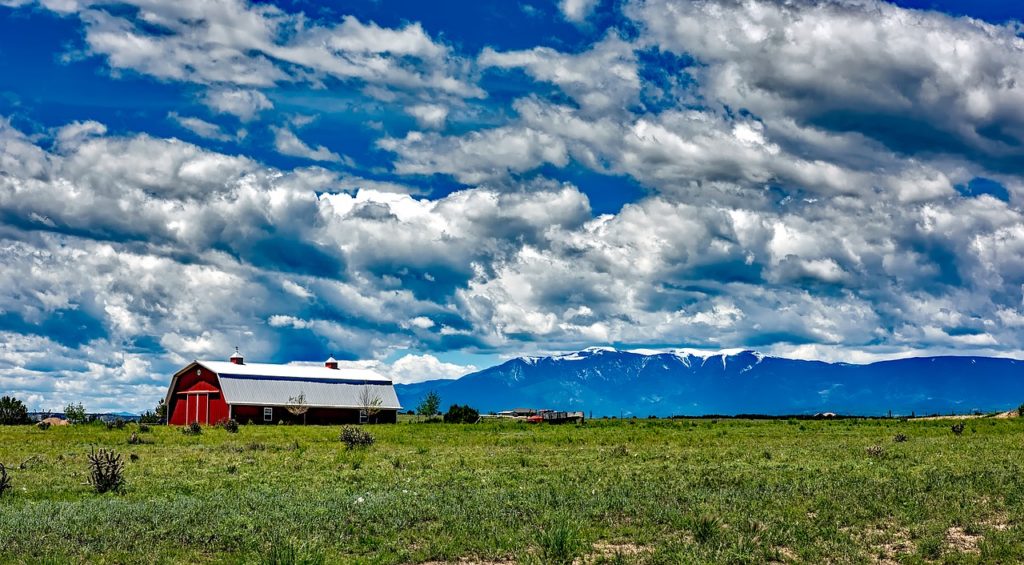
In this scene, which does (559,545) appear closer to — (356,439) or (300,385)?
(356,439)

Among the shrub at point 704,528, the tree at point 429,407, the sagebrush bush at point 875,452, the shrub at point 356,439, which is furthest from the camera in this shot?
the tree at point 429,407

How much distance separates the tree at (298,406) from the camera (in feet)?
328

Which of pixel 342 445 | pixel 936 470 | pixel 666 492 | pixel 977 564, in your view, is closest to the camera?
pixel 977 564

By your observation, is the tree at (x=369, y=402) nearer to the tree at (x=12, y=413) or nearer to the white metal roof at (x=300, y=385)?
the white metal roof at (x=300, y=385)

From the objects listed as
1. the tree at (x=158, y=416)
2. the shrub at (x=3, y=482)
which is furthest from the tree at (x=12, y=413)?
the shrub at (x=3, y=482)

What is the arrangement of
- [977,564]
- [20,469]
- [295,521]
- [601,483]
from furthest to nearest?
[20,469] → [601,483] → [295,521] → [977,564]

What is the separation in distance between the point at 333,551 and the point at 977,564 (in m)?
12.1

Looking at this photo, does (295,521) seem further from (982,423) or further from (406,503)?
(982,423)

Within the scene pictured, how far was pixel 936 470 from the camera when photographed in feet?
99.7

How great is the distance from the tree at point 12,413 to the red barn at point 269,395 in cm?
1491

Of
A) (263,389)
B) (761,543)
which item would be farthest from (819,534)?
(263,389)

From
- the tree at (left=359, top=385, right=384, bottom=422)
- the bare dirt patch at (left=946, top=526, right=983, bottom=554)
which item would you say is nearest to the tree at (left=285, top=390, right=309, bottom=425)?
the tree at (left=359, top=385, right=384, bottom=422)

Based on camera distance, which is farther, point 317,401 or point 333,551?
point 317,401

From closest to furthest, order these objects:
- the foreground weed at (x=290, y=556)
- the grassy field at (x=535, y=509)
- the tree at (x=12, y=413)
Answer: the foreground weed at (x=290, y=556)
the grassy field at (x=535, y=509)
the tree at (x=12, y=413)
